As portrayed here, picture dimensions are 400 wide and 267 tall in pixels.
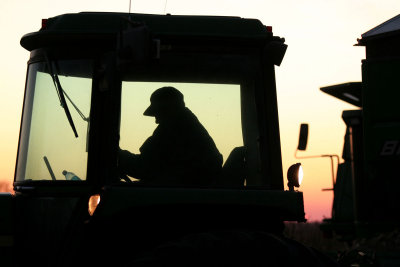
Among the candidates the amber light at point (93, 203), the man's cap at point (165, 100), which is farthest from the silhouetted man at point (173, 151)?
the amber light at point (93, 203)

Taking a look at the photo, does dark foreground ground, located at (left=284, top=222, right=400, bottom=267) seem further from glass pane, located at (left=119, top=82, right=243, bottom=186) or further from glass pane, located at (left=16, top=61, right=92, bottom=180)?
glass pane, located at (left=16, top=61, right=92, bottom=180)

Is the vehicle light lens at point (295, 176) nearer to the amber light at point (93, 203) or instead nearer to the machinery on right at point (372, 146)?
the amber light at point (93, 203)

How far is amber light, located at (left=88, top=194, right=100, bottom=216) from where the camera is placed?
4344mm

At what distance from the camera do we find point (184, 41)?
15.5ft

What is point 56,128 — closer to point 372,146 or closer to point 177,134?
point 177,134

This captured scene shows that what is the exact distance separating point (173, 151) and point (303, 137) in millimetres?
1980

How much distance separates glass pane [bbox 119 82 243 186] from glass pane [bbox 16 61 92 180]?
0.87 ft

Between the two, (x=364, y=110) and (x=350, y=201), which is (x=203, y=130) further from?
(x=350, y=201)

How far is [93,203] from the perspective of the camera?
14.3 ft

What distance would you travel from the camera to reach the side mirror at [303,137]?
248 inches

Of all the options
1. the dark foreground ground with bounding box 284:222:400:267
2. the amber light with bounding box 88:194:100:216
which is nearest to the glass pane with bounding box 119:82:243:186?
the amber light with bounding box 88:194:100:216

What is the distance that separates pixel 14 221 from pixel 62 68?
0.92 meters

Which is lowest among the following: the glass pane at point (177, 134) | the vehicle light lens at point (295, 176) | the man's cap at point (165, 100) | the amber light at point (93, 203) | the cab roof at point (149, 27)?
the amber light at point (93, 203)

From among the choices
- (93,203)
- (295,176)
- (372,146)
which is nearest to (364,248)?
(372,146)
